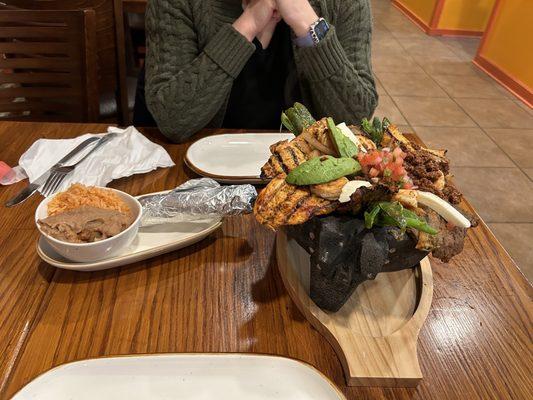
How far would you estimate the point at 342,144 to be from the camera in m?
0.70

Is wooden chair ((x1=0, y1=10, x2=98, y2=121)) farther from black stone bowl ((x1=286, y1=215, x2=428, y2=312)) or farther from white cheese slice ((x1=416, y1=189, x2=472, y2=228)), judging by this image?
white cheese slice ((x1=416, y1=189, x2=472, y2=228))

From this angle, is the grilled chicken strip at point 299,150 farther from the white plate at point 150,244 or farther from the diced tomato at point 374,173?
the white plate at point 150,244

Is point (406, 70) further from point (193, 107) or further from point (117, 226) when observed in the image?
point (117, 226)

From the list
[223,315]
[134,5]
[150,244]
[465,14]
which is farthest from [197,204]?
[465,14]

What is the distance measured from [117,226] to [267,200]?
0.99ft

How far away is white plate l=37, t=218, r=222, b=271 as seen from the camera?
0.78 m

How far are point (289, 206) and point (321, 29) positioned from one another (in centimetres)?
76

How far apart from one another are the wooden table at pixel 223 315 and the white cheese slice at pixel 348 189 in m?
0.25

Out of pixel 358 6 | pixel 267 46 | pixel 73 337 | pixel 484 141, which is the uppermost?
pixel 358 6

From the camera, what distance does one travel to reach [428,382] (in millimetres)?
684

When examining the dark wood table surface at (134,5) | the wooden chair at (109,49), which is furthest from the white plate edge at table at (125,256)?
the dark wood table surface at (134,5)

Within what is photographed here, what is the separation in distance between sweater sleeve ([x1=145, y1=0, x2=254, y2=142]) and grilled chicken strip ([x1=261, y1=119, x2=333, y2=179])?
1.80 feet

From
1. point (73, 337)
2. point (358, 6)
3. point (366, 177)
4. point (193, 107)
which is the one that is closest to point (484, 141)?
point (358, 6)

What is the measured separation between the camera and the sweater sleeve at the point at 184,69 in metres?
1.22
